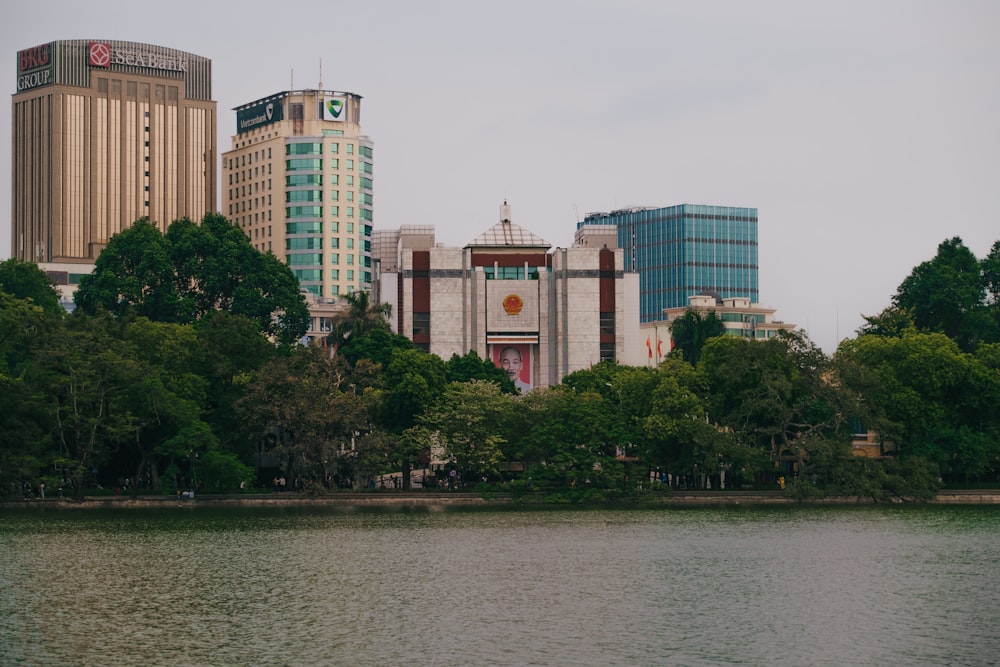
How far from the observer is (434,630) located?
50.3 m

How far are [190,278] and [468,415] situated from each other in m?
46.2

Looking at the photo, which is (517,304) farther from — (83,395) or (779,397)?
(83,395)

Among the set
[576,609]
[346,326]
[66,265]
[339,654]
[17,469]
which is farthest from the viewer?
[66,265]

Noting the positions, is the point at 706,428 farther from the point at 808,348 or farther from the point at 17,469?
the point at 17,469

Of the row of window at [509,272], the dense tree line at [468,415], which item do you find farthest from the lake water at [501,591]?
the row of window at [509,272]

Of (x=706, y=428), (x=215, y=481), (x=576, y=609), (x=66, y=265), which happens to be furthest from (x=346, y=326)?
(x=576, y=609)

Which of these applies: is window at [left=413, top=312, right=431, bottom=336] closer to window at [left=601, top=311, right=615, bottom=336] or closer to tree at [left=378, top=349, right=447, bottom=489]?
window at [left=601, top=311, right=615, bottom=336]

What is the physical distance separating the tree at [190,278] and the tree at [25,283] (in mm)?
3101

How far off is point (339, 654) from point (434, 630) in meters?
5.00

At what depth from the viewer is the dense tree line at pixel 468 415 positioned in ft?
345

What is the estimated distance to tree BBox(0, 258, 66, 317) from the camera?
144 metres

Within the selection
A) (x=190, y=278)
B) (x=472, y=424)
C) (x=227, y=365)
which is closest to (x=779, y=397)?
(x=472, y=424)

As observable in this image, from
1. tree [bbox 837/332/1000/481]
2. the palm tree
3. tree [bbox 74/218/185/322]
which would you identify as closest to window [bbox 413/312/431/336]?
the palm tree

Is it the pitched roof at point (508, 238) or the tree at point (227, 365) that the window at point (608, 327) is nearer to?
the pitched roof at point (508, 238)
